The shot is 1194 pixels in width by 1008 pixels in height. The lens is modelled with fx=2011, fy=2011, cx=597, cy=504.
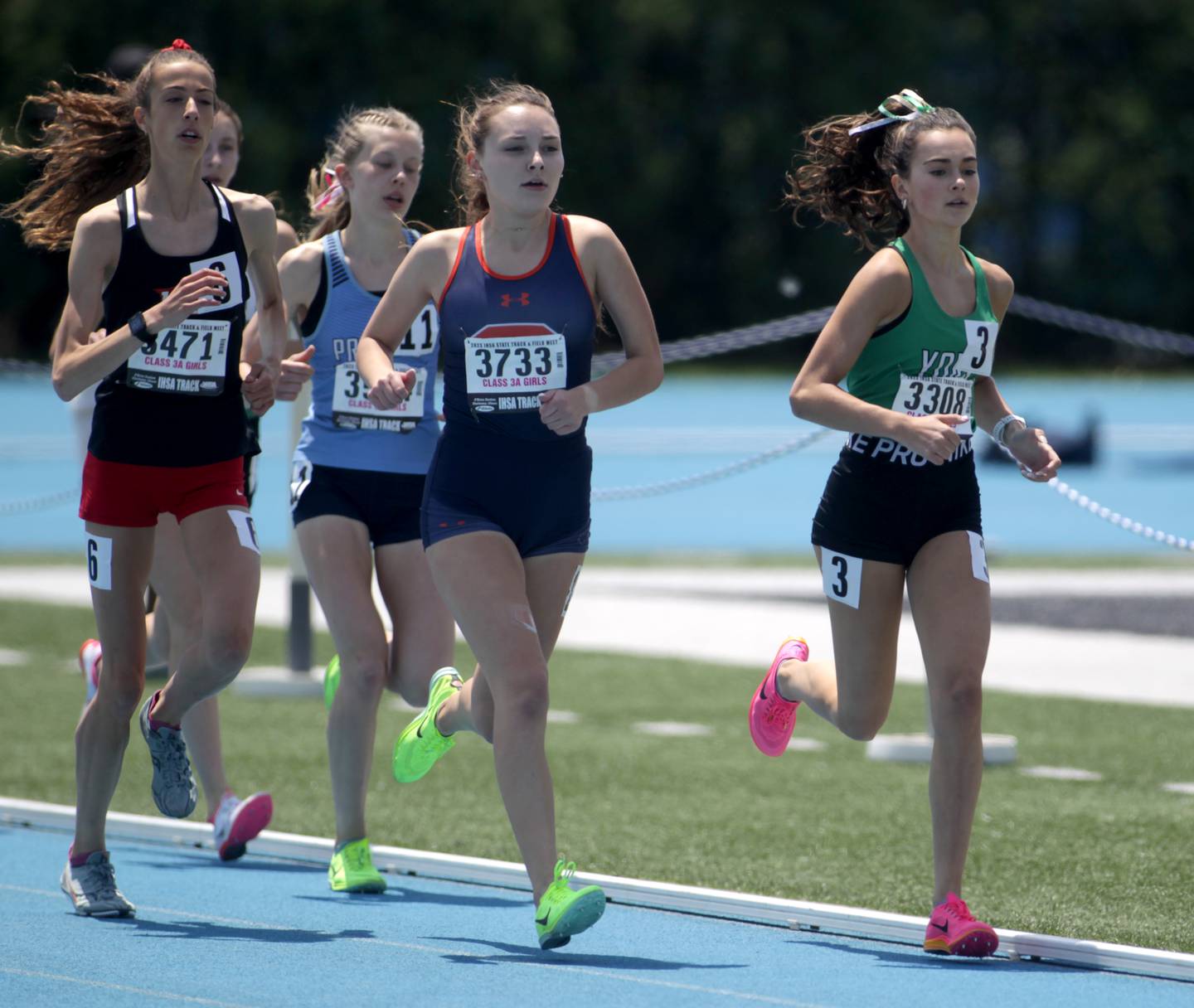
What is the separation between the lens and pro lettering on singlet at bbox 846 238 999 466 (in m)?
5.07

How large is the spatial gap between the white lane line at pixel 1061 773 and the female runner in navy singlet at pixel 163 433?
371cm

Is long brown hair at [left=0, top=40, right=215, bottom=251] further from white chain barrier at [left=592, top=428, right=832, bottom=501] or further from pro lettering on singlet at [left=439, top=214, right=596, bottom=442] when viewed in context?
white chain barrier at [left=592, top=428, right=832, bottom=501]

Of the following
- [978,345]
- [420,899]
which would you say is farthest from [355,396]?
[978,345]

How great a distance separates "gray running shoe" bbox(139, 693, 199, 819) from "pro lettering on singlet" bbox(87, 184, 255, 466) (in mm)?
724

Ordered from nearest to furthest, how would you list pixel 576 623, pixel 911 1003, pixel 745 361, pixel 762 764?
1. pixel 911 1003
2. pixel 762 764
3. pixel 576 623
4. pixel 745 361

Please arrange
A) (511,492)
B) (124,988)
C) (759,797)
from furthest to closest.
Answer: (759,797)
(511,492)
(124,988)

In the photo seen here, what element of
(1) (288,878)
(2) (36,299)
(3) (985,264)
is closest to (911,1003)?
(3) (985,264)

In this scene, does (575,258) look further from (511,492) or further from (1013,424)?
(1013,424)

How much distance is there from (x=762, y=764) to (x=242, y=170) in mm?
33113

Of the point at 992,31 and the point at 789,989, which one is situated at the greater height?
the point at 992,31

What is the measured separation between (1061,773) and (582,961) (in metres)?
3.60

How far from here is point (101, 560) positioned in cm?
557

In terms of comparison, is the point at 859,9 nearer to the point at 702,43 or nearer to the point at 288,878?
the point at 702,43

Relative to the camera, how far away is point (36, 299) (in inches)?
1455
